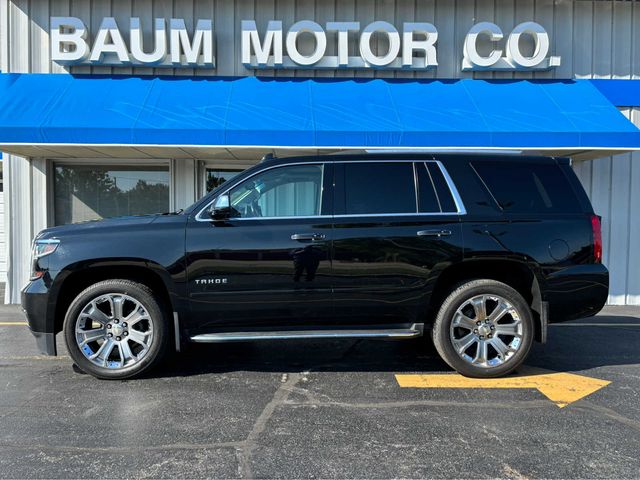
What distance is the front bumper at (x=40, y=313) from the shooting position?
4.28 m

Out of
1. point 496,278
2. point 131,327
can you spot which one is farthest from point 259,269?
point 496,278

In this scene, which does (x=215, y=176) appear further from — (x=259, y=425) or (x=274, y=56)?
(x=259, y=425)

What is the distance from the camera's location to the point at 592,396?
4.13 metres

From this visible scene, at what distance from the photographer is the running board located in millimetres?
4328

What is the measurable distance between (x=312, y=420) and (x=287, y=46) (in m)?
6.81

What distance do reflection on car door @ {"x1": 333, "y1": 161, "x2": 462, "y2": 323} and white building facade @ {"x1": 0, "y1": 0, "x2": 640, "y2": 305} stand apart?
3.93 metres

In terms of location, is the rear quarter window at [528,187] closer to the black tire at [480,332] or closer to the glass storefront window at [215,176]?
the black tire at [480,332]

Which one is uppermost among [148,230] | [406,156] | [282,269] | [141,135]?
[141,135]

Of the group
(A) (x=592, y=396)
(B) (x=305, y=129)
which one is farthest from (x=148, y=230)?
(A) (x=592, y=396)

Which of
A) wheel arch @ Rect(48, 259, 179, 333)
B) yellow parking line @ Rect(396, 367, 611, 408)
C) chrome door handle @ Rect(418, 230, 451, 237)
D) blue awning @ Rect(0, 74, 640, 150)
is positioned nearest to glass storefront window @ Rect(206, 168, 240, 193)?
blue awning @ Rect(0, 74, 640, 150)

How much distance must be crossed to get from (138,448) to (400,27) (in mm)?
8227

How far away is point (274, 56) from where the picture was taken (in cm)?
847

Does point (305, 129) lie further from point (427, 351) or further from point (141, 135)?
point (427, 351)

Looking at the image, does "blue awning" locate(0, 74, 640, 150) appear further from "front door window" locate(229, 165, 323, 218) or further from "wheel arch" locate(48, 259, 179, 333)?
"wheel arch" locate(48, 259, 179, 333)
